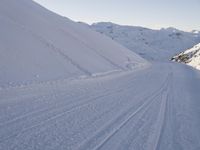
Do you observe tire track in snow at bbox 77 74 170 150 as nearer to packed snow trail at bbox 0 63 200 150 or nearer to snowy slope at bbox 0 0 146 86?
packed snow trail at bbox 0 63 200 150

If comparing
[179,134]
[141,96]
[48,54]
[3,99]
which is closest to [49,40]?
[48,54]

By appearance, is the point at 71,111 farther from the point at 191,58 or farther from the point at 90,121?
the point at 191,58

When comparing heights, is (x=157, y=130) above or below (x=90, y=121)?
above

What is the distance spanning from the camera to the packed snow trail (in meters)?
7.66

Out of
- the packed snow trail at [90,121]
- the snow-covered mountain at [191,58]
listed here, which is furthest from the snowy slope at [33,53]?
the snow-covered mountain at [191,58]

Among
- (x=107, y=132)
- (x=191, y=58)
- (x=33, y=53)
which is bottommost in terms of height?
(x=191, y=58)

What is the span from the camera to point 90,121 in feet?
32.0

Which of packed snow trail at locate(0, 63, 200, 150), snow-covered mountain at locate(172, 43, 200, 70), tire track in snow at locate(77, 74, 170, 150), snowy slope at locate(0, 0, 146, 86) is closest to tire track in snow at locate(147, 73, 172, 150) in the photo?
packed snow trail at locate(0, 63, 200, 150)

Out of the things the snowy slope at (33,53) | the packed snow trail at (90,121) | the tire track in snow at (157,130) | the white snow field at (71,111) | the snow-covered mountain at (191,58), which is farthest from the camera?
the snow-covered mountain at (191,58)

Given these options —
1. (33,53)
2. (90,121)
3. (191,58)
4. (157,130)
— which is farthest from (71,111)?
(191,58)

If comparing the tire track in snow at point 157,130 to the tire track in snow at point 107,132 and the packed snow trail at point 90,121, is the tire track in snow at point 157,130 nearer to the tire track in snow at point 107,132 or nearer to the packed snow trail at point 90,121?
the packed snow trail at point 90,121

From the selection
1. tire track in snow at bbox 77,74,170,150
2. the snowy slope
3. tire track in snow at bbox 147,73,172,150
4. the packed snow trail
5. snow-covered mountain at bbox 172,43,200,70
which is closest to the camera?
tire track in snow at bbox 77,74,170,150

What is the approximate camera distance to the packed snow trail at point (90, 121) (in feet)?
25.1

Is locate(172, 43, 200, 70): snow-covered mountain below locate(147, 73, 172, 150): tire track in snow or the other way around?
below
